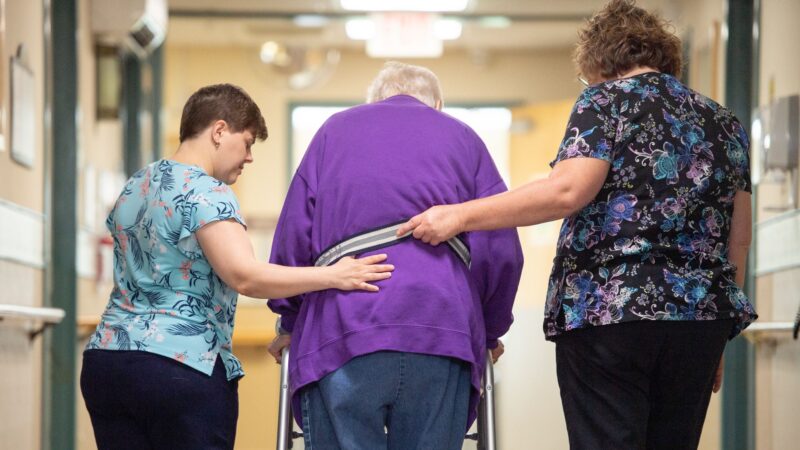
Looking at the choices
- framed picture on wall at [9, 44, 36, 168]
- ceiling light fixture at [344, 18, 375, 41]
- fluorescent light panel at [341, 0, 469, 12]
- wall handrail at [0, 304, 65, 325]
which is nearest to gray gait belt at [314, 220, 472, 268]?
wall handrail at [0, 304, 65, 325]

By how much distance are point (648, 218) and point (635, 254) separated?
0.07m

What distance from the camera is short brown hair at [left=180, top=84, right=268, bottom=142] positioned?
2.25 m

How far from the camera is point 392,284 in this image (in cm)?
211

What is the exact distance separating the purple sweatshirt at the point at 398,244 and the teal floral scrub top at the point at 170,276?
167mm

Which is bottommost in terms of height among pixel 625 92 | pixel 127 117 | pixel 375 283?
pixel 375 283

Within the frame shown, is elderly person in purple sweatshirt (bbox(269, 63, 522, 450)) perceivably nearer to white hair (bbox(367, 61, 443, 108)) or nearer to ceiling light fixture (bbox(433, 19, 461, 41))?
white hair (bbox(367, 61, 443, 108))

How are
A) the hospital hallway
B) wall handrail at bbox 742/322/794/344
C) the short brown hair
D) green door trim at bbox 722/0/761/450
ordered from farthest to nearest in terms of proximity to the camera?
green door trim at bbox 722/0/761/450
the hospital hallway
wall handrail at bbox 742/322/794/344
the short brown hair

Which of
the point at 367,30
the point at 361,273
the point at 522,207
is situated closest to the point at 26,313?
the point at 361,273

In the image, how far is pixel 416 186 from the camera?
2.17 m

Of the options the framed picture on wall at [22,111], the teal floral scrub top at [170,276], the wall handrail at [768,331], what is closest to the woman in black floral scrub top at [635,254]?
the teal floral scrub top at [170,276]

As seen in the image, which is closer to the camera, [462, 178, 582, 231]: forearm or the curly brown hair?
[462, 178, 582, 231]: forearm

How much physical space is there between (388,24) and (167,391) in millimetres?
4669

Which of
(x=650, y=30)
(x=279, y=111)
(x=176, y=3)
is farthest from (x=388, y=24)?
(x=650, y=30)

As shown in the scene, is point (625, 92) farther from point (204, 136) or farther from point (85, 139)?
point (85, 139)
